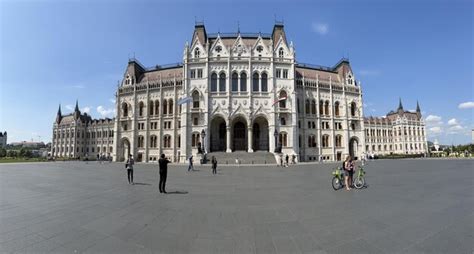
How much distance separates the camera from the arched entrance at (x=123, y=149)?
55531 mm

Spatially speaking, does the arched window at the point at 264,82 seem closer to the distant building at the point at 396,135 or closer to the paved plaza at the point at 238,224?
the paved plaza at the point at 238,224

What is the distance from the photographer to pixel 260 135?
4903cm

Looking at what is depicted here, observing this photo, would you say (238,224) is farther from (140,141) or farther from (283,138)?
(140,141)

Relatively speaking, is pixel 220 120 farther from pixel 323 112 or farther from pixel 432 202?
pixel 432 202

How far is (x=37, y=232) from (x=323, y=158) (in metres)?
54.3

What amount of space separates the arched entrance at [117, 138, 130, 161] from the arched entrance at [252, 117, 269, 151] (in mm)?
32000

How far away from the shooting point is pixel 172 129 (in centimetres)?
5091

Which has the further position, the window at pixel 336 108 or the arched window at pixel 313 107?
the window at pixel 336 108

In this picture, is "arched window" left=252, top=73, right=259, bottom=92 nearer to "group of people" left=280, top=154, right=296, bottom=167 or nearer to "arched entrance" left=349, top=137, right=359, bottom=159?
"group of people" left=280, top=154, right=296, bottom=167

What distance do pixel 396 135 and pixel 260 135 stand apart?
277 feet

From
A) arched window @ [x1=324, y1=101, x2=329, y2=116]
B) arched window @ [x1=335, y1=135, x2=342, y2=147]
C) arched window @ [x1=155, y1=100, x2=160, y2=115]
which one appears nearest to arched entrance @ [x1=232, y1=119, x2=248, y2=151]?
arched window @ [x1=155, y1=100, x2=160, y2=115]

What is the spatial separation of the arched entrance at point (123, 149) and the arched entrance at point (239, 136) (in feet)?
91.0

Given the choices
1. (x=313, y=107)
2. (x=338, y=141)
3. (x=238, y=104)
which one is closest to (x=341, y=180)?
(x=238, y=104)

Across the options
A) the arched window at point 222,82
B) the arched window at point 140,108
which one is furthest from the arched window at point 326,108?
the arched window at point 140,108
